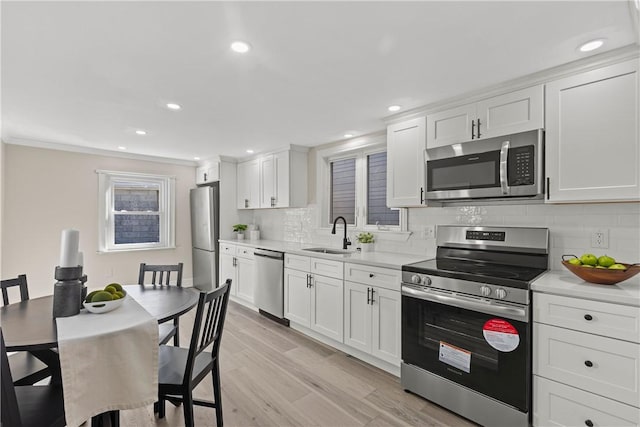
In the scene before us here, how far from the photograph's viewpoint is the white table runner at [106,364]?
4.36 feet

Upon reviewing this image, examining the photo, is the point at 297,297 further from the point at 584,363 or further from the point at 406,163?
the point at 584,363

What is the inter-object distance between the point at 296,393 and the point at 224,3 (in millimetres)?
2538

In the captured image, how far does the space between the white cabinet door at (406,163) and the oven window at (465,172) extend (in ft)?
0.43

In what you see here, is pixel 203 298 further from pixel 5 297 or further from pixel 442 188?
pixel 442 188

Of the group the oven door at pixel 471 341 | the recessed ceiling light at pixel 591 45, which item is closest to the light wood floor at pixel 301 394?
the oven door at pixel 471 341

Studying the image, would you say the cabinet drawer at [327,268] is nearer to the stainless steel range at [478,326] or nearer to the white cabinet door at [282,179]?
the stainless steel range at [478,326]

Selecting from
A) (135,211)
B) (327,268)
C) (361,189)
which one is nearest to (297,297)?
(327,268)

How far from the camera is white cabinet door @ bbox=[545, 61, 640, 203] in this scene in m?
1.79

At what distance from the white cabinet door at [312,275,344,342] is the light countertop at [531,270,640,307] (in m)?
1.64

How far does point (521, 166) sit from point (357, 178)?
191 centimetres

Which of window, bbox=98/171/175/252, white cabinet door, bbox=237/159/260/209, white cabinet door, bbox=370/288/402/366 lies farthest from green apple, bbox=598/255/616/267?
window, bbox=98/171/175/252

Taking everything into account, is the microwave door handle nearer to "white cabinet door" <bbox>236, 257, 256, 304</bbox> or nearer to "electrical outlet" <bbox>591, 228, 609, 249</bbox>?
"electrical outlet" <bbox>591, 228, 609, 249</bbox>

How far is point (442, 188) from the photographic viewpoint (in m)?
2.60

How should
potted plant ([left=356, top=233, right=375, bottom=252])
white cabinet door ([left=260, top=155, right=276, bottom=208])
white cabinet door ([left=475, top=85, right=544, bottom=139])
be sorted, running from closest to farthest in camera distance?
white cabinet door ([left=475, top=85, right=544, bottom=139]) → potted plant ([left=356, top=233, right=375, bottom=252]) → white cabinet door ([left=260, top=155, right=276, bottom=208])
